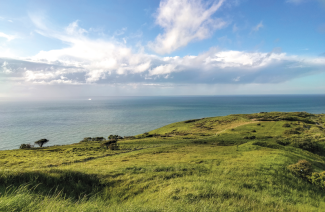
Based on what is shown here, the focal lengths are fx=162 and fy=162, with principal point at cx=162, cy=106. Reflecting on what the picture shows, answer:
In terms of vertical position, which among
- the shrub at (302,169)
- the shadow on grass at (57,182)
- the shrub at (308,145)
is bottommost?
the shrub at (308,145)

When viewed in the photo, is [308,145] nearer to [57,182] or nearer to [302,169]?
[302,169]

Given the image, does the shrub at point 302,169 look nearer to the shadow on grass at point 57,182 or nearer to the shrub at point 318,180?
the shrub at point 318,180

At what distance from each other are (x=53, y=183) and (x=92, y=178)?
8.12 feet

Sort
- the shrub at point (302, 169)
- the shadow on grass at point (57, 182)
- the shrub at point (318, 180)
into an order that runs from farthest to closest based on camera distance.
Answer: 1. the shrub at point (302, 169)
2. the shrub at point (318, 180)
3. the shadow on grass at point (57, 182)

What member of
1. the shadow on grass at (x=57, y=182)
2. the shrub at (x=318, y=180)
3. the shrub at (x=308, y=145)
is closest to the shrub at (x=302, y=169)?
the shrub at (x=318, y=180)

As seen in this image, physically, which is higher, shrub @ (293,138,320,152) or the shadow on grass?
the shadow on grass

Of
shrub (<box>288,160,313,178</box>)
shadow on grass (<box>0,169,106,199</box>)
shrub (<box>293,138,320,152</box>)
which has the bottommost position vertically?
shrub (<box>293,138,320,152</box>)

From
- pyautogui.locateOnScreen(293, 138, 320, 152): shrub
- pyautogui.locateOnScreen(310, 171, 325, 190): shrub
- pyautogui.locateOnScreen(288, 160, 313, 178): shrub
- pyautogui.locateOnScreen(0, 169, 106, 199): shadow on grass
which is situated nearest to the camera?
Answer: pyautogui.locateOnScreen(0, 169, 106, 199): shadow on grass

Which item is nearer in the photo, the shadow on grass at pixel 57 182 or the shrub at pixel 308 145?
the shadow on grass at pixel 57 182

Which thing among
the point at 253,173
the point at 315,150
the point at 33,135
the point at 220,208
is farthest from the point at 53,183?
the point at 33,135

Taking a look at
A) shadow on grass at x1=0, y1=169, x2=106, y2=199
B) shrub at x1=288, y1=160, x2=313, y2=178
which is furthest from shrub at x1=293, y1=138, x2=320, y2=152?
shadow on grass at x1=0, y1=169, x2=106, y2=199

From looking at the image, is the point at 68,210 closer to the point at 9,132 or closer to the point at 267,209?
the point at 267,209

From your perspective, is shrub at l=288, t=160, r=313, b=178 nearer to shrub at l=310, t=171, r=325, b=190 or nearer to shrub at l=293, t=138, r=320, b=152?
→ shrub at l=310, t=171, r=325, b=190

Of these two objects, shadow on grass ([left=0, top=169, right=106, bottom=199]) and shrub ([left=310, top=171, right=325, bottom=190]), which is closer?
shadow on grass ([left=0, top=169, right=106, bottom=199])
